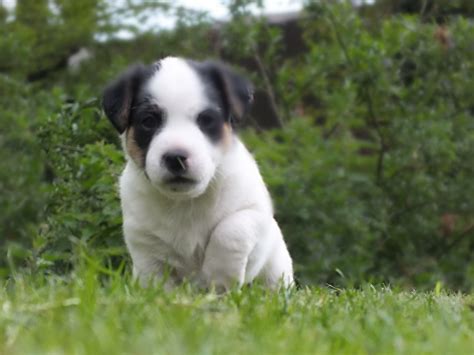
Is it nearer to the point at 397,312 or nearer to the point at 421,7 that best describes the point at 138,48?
the point at 421,7

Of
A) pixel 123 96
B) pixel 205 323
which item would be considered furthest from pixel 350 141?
pixel 205 323

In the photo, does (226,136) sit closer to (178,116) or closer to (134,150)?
(178,116)

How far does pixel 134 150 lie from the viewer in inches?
180

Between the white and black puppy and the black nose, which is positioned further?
the white and black puppy

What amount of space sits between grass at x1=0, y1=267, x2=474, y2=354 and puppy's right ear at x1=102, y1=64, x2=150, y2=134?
112 cm

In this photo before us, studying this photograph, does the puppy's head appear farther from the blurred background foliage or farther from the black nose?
the blurred background foliage

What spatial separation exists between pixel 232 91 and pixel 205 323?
1.94m

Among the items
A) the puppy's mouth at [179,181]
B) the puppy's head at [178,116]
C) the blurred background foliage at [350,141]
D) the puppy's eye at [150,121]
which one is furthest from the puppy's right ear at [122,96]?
the blurred background foliage at [350,141]

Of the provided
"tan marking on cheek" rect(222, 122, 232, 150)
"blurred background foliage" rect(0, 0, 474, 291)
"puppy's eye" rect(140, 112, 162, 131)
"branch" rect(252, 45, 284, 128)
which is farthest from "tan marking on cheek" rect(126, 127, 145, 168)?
"branch" rect(252, 45, 284, 128)

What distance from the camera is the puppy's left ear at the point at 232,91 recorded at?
4.63 m

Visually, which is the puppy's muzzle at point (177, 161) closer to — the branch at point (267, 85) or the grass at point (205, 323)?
the grass at point (205, 323)

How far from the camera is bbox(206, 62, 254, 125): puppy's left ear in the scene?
15.2 feet

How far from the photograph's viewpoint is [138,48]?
11148mm

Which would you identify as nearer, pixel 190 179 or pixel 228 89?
pixel 190 179
